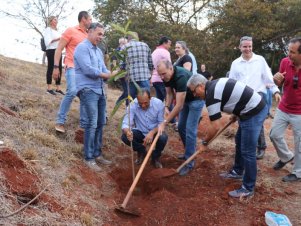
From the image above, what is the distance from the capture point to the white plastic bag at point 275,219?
347 cm

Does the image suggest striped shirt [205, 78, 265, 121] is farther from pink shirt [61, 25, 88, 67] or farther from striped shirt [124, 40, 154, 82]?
pink shirt [61, 25, 88, 67]

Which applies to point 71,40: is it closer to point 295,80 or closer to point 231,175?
point 231,175

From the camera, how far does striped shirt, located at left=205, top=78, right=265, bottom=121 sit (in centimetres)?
362

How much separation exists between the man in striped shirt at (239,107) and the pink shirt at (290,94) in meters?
0.76

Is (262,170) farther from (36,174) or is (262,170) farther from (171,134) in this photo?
(36,174)

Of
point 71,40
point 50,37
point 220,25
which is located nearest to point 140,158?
point 71,40

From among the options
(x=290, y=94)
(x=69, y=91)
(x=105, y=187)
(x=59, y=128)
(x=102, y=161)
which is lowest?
(x=105, y=187)

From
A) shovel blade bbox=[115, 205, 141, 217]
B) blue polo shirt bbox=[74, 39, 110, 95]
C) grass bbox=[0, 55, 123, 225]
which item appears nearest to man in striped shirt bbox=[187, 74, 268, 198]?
shovel blade bbox=[115, 205, 141, 217]

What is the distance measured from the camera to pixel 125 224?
11.5 feet

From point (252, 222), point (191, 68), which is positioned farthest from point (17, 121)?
point (252, 222)

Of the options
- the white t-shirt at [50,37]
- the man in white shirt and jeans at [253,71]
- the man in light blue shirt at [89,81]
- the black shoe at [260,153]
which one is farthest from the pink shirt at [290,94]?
the white t-shirt at [50,37]

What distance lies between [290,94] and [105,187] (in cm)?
273

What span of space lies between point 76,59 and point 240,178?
2.76 meters

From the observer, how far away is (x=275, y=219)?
138 inches
